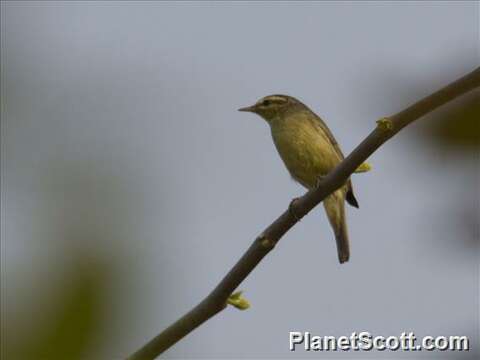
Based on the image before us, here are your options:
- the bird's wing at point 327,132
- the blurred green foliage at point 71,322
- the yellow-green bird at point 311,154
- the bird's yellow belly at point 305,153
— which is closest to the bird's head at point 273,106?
the yellow-green bird at point 311,154

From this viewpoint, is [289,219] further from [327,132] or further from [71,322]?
[327,132]

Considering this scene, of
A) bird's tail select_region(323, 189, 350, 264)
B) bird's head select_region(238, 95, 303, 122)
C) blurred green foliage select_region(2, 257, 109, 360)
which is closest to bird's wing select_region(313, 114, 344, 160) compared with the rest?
bird's head select_region(238, 95, 303, 122)

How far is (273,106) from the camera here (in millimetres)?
7500

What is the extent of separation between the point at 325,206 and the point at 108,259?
5.54m

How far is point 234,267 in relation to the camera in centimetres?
225

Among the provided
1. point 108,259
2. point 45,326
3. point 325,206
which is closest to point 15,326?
point 45,326

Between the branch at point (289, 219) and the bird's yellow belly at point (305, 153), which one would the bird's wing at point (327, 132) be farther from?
the branch at point (289, 219)

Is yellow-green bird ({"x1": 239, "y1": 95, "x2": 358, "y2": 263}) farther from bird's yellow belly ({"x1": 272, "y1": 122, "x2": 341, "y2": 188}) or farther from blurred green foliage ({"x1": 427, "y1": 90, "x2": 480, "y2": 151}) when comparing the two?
blurred green foliage ({"x1": 427, "y1": 90, "x2": 480, "y2": 151})

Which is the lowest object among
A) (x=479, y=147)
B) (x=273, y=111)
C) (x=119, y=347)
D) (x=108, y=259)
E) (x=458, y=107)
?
(x=119, y=347)

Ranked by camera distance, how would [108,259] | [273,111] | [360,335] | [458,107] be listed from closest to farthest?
1. [108,259]
2. [458,107]
3. [360,335]
4. [273,111]

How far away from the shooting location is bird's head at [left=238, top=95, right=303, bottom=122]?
741 centimetres

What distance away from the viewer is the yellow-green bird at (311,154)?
6352 mm

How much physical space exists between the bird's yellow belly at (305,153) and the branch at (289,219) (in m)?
3.60

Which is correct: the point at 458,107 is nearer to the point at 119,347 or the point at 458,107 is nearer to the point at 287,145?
the point at 119,347
